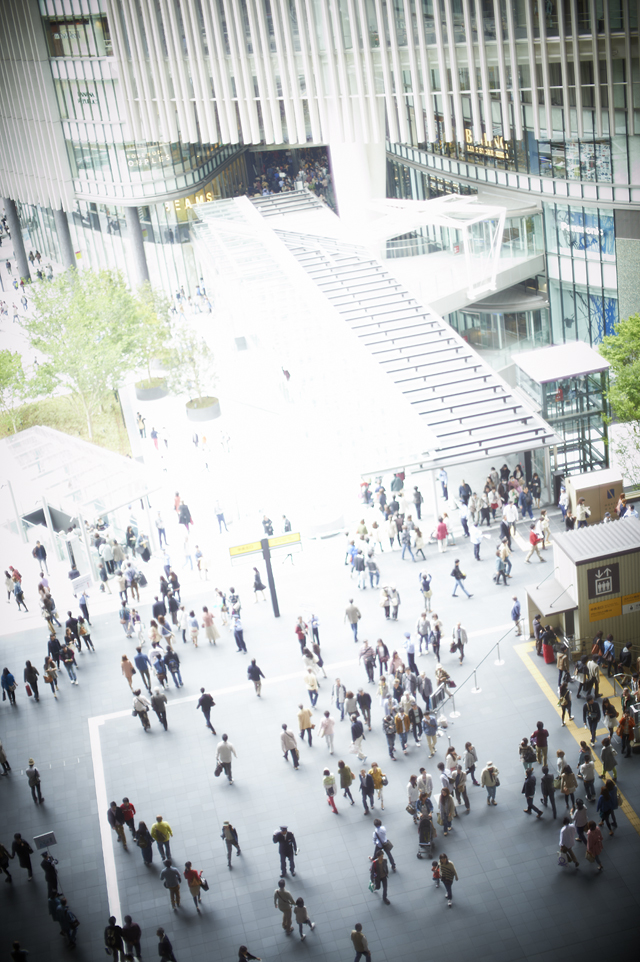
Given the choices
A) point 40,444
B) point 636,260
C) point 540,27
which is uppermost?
point 540,27

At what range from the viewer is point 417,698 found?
2123cm

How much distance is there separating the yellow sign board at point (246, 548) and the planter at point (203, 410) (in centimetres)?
1574

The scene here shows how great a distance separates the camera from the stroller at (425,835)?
55.5 ft

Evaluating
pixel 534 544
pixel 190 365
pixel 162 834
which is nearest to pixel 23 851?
pixel 162 834

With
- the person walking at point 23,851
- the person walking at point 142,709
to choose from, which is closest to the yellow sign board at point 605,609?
the person walking at point 142,709

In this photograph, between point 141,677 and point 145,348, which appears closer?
point 141,677

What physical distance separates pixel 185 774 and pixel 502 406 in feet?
49.1

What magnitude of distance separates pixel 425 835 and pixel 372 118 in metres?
26.3

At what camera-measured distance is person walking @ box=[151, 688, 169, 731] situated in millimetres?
21062

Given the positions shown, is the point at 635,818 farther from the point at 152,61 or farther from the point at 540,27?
the point at 152,61

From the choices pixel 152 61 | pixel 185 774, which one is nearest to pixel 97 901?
pixel 185 774

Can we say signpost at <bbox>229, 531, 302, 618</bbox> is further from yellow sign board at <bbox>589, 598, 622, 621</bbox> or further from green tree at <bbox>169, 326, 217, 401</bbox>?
green tree at <bbox>169, 326, 217, 401</bbox>

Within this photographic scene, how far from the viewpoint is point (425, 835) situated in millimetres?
17047

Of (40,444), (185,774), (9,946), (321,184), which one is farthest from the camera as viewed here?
(321,184)
